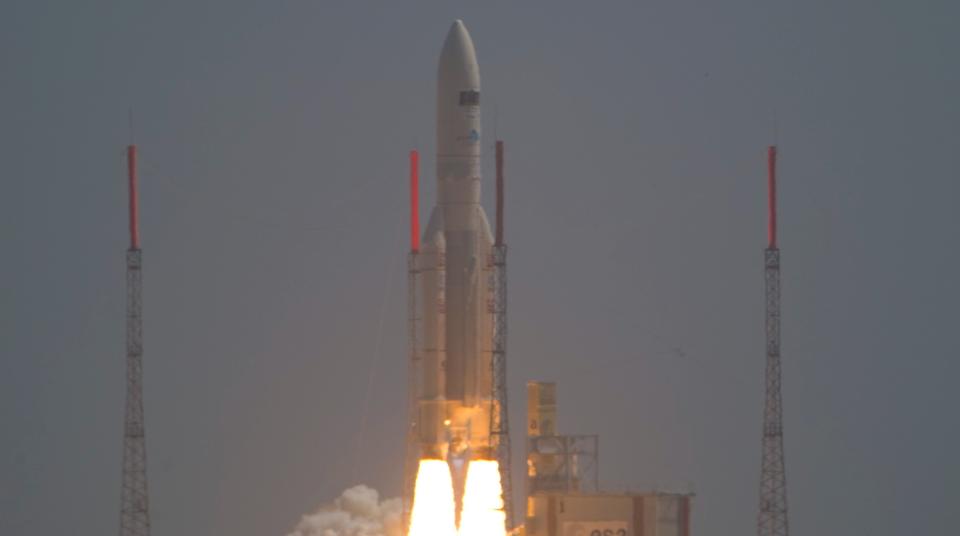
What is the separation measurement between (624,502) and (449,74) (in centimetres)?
1320

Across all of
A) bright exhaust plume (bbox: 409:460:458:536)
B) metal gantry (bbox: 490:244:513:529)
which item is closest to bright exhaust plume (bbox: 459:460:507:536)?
metal gantry (bbox: 490:244:513:529)

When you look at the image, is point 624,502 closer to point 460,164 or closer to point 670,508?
point 670,508

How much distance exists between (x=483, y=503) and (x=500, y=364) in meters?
4.09

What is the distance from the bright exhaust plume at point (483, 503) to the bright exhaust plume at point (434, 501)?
464 millimetres

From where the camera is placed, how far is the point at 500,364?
5207 inches

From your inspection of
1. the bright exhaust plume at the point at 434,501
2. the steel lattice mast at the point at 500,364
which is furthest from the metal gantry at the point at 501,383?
the bright exhaust plume at the point at 434,501

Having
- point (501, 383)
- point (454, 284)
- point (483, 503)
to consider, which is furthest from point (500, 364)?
point (483, 503)

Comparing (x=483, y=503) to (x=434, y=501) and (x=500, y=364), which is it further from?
(x=500, y=364)

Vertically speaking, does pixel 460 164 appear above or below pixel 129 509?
above

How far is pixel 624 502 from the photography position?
426 ft

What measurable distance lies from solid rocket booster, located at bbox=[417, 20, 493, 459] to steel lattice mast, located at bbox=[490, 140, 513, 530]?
606 mm

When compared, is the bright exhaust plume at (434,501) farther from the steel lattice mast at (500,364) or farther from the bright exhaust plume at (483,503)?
the steel lattice mast at (500,364)

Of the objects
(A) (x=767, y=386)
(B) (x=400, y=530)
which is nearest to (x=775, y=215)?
(A) (x=767, y=386)

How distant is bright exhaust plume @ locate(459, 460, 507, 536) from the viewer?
133375 millimetres
